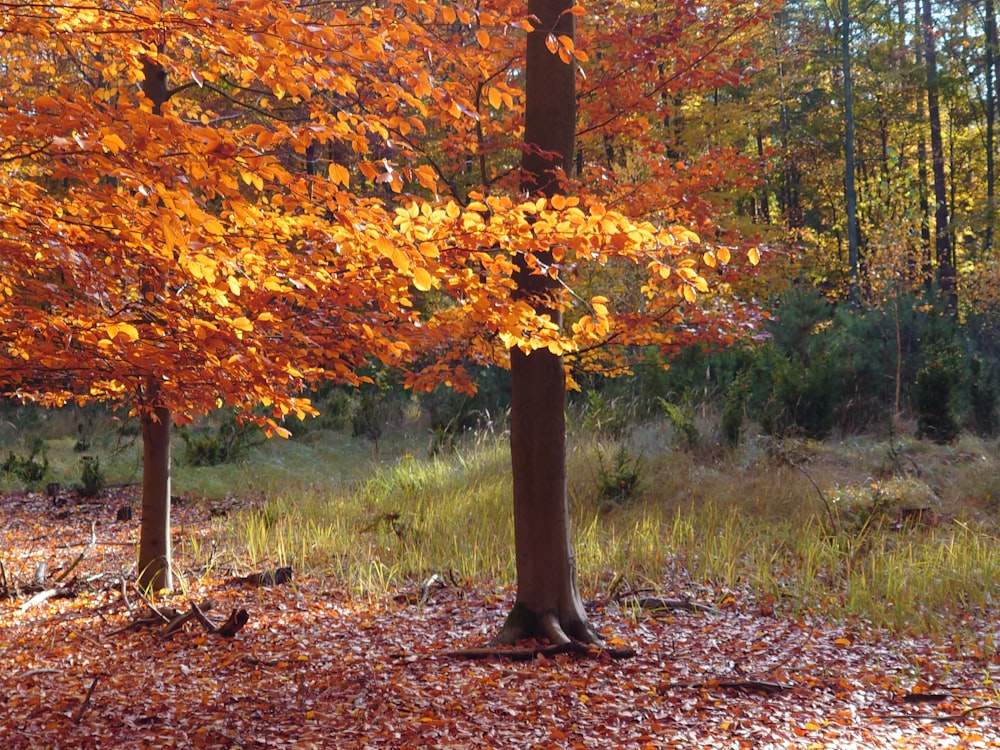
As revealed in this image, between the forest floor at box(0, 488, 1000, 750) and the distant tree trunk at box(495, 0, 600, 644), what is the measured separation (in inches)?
10.9

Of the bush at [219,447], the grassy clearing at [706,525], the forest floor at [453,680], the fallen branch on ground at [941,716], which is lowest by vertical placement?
the fallen branch on ground at [941,716]

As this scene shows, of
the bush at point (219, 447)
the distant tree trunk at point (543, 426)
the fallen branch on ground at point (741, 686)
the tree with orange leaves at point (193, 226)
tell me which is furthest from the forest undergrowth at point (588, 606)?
the bush at point (219, 447)

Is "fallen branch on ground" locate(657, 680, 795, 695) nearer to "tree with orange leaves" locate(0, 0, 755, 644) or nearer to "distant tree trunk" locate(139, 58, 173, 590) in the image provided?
"tree with orange leaves" locate(0, 0, 755, 644)

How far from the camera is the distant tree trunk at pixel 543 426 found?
14.9ft

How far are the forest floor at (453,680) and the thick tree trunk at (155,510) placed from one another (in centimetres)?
21

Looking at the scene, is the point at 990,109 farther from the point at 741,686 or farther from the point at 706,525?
the point at 741,686

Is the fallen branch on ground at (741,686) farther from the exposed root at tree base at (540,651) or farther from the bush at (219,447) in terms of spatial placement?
the bush at (219,447)

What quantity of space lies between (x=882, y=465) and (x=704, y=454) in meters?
1.85

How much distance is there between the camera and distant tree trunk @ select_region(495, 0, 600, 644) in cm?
453

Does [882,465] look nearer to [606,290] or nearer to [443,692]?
[606,290]

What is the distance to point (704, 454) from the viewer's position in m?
9.64

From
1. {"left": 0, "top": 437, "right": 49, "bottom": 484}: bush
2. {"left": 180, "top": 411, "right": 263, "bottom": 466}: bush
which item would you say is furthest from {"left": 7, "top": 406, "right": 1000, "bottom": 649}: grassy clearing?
{"left": 0, "top": 437, "right": 49, "bottom": 484}: bush

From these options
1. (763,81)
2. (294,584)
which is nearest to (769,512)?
(294,584)

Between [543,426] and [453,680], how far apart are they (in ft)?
4.48
